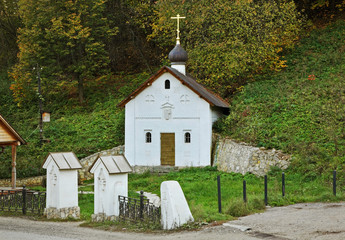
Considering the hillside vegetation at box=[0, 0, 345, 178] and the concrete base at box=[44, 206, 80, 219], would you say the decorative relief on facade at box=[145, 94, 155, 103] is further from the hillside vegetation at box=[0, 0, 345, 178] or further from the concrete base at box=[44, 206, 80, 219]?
the concrete base at box=[44, 206, 80, 219]

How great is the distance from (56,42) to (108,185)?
89.1ft

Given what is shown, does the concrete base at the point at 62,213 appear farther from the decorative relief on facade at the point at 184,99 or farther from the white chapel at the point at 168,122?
the decorative relief on facade at the point at 184,99

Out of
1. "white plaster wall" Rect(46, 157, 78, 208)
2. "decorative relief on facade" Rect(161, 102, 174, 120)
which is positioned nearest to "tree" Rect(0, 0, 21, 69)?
"decorative relief on facade" Rect(161, 102, 174, 120)

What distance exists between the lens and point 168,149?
94.4 feet

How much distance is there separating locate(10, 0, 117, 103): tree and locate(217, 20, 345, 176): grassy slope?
1414 centimetres

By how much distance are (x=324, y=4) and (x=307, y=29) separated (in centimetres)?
281

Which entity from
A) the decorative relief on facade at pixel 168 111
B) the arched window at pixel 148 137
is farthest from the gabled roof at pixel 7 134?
the decorative relief on facade at pixel 168 111

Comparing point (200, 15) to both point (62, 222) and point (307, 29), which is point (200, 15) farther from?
point (62, 222)

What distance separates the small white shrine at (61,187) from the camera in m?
16.6

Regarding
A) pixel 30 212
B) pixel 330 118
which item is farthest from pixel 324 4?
pixel 30 212

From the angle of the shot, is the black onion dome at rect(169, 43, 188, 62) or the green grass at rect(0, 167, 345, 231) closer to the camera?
the green grass at rect(0, 167, 345, 231)

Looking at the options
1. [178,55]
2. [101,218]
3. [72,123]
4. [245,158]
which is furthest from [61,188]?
[72,123]

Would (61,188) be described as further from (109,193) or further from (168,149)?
(168,149)

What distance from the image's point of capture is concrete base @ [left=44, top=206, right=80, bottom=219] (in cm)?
1658
